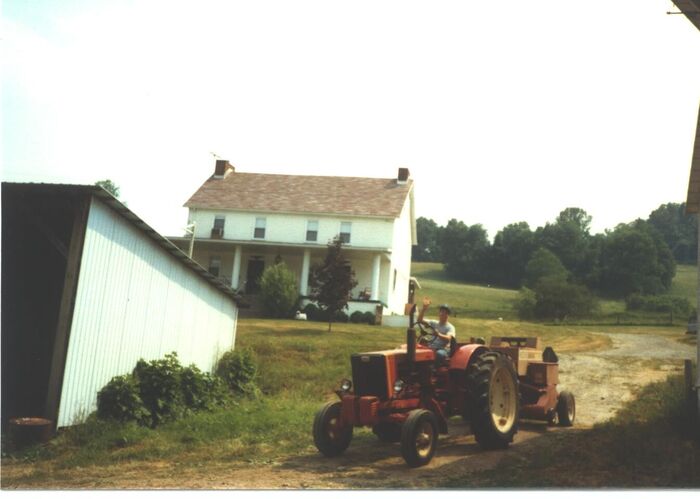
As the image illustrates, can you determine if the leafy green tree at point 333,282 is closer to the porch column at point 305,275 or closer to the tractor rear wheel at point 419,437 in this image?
the porch column at point 305,275

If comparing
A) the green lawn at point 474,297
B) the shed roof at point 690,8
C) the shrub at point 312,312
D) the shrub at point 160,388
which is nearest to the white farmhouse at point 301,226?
the shrub at point 312,312

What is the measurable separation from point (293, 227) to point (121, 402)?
18.8 m

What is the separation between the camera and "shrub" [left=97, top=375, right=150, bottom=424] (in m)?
8.40

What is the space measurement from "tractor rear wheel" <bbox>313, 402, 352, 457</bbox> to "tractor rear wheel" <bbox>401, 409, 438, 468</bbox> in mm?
953

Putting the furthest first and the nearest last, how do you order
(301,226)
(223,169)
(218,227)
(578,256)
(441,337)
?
(218,227), (223,169), (301,226), (578,256), (441,337)

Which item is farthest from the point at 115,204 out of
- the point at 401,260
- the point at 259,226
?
the point at 401,260

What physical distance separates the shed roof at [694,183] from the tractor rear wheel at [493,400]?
126 inches

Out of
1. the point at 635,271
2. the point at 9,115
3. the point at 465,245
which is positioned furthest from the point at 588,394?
the point at 9,115

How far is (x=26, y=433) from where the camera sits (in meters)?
7.32

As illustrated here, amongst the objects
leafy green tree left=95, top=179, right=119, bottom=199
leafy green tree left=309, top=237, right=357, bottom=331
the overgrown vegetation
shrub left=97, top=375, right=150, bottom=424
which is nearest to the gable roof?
leafy green tree left=309, top=237, right=357, bottom=331

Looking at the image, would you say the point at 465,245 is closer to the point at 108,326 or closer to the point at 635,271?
the point at 635,271

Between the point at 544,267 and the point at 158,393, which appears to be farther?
the point at 544,267

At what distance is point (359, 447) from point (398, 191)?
20713 mm

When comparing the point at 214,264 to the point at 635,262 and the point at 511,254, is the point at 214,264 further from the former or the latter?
the point at 635,262
